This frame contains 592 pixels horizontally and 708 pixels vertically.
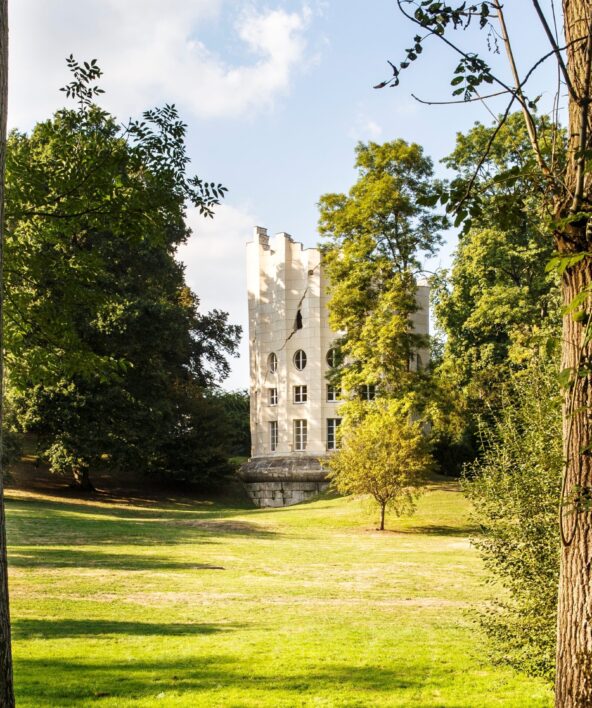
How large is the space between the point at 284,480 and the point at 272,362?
6893 mm

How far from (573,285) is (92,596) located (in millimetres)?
10737

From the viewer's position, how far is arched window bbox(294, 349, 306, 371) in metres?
43.9

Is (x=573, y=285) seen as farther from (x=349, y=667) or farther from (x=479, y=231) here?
(x=479, y=231)

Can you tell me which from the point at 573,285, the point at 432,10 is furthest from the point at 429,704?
the point at 432,10

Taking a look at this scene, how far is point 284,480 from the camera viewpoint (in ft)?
137

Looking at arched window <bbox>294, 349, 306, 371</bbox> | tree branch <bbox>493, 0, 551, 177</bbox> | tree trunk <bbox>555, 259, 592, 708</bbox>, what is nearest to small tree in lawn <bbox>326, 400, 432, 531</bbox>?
arched window <bbox>294, 349, 306, 371</bbox>

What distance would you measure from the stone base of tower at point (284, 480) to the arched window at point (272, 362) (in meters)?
5.00

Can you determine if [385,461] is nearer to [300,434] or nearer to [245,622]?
[245,622]

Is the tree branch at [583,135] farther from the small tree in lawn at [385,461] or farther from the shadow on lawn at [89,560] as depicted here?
the small tree in lawn at [385,461]

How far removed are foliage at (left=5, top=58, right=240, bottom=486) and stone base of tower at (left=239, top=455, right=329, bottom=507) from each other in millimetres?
2909

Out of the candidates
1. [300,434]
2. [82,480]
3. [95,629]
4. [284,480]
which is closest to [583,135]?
[95,629]

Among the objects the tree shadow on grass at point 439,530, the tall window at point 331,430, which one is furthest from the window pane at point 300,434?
the tree shadow on grass at point 439,530

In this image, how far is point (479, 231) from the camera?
111 feet

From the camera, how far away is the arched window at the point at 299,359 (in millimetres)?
43906
